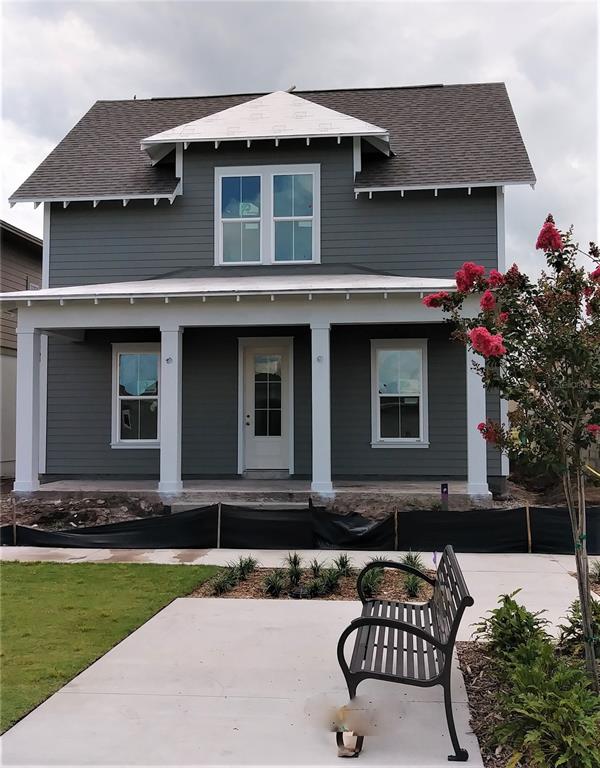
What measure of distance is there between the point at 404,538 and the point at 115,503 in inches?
200

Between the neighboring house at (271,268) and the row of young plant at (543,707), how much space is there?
7538 mm

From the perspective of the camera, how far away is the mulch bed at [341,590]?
6.05 m

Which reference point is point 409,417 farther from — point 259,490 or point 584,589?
point 584,589

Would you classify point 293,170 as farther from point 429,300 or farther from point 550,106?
point 429,300

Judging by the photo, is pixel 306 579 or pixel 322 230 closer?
pixel 306 579

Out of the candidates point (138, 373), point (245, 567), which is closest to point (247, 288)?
point (138, 373)

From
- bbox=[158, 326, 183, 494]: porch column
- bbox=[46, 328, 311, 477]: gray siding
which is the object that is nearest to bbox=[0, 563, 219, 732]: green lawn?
bbox=[158, 326, 183, 494]: porch column

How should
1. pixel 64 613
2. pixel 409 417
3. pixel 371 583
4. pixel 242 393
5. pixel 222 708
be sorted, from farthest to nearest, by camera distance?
1. pixel 242 393
2. pixel 409 417
3. pixel 371 583
4. pixel 64 613
5. pixel 222 708

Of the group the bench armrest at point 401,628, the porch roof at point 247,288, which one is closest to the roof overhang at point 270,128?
the porch roof at point 247,288

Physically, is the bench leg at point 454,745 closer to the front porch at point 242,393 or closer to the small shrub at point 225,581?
the small shrub at point 225,581

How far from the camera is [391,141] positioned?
42.1ft

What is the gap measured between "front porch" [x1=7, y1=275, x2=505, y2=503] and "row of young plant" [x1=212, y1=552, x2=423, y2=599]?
3.09 metres

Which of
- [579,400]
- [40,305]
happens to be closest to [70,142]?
[40,305]

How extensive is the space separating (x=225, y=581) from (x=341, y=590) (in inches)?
46.4
